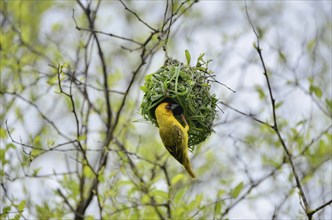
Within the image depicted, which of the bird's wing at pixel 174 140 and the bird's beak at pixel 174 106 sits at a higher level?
the bird's beak at pixel 174 106

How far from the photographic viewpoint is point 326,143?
A: 19.4 ft

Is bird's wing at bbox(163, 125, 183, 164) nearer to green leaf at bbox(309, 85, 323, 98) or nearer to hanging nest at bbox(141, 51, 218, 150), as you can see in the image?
hanging nest at bbox(141, 51, 218, 150)

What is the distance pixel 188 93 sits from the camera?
11.6 ft

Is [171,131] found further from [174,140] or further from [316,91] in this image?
[316,91]

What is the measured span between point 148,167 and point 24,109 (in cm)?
162

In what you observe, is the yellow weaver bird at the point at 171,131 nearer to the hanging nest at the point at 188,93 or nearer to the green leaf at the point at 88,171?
the hanging nest at the point at 188,93

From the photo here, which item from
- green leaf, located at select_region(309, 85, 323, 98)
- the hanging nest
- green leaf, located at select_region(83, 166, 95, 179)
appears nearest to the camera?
the hanging nest

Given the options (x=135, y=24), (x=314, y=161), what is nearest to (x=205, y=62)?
(x=314, y=161)

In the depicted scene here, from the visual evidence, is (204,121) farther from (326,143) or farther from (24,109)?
(24,109)

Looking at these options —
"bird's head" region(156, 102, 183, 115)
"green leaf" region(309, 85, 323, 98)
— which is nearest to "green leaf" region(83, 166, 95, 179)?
"bird's head" region(156, 102, 183, 115)

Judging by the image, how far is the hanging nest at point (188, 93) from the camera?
3559 mm

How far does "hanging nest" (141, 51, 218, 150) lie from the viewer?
3.56 m

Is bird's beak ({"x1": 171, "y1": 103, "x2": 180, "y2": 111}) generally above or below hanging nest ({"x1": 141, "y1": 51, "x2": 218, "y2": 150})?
below

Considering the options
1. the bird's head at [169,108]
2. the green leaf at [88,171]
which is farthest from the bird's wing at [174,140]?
the green leaf at [88,171]
